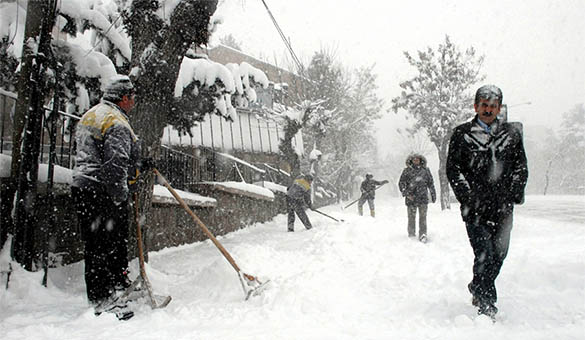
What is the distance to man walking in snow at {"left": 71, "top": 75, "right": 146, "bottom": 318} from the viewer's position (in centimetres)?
316

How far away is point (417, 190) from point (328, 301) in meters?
4.73

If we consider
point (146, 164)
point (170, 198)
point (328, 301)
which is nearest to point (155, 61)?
point (146, 164)

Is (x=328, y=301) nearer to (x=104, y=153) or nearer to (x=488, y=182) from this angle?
(x=488, y=182)

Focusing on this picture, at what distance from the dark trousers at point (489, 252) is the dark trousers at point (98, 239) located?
282cm

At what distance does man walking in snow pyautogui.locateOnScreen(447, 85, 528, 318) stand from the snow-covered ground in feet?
1.11

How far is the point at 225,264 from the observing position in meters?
4.04

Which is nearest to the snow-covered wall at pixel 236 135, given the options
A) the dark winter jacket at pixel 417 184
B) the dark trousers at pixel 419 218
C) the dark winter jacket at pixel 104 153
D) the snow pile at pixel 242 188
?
the snow pile at pixel 242 188

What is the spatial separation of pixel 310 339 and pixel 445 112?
18.8 m

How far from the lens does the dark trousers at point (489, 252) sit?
2812 millimetres

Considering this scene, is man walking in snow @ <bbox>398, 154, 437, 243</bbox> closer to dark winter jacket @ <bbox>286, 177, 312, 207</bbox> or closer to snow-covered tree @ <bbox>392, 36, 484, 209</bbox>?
dark winter jacket @ <bbox>286, 177, 312, 207</bbox>

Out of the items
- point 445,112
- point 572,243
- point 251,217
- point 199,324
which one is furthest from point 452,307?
point 445,112

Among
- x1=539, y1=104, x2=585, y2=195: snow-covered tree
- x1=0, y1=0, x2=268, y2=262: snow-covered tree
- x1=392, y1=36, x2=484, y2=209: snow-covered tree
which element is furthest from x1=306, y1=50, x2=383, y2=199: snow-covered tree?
x1=539, y1=104, x2=585, y2=195: snow-covered tree

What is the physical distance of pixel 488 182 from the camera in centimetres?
292

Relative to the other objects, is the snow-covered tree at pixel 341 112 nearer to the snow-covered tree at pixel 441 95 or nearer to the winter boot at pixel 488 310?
the snow-covered tree at pixel 441 95
